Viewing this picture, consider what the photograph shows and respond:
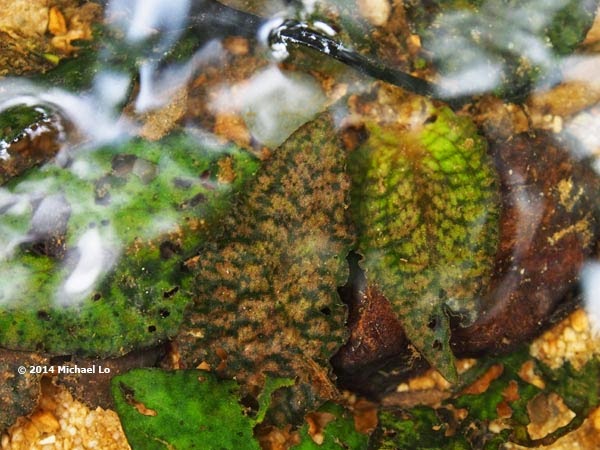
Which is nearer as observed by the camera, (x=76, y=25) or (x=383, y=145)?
(x=383, y=145)

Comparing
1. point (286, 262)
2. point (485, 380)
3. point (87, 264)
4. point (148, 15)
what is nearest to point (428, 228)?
point (286, 262)

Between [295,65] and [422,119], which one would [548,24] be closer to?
[422,119]

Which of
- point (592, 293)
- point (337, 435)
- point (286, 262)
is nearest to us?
point (286, 262)

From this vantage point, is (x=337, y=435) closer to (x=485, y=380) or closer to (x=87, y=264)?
(x=485, y=380)

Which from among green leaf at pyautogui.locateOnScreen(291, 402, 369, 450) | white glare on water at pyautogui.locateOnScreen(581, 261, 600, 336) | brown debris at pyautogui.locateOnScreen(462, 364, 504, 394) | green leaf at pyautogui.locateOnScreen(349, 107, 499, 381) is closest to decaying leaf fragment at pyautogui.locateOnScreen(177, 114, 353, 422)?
green leaf at pyautogui.locateOnScreen(349, 107, 499, 381)

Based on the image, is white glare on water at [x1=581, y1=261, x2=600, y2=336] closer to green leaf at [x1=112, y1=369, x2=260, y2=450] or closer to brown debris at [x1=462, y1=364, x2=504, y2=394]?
brown debris at [x1=462, y1=364, x2=504, y2=394]

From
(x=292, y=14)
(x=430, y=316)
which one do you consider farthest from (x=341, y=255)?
(x=292, y=14)
